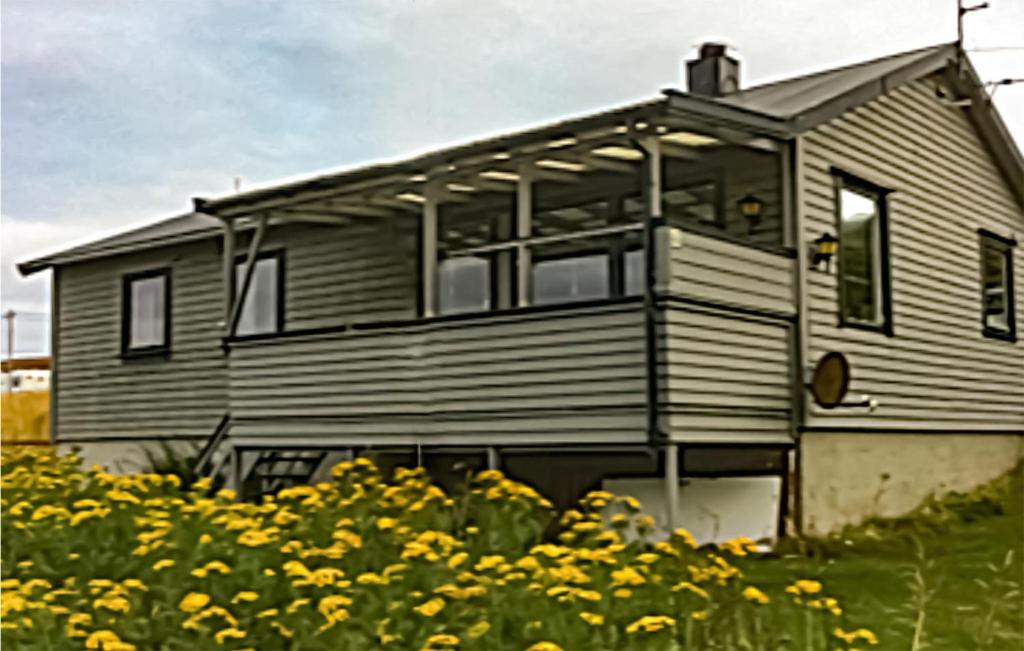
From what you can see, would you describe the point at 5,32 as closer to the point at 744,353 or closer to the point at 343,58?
the point at 343,58

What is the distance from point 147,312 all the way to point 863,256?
31.9ft

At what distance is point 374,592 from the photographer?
225 inches

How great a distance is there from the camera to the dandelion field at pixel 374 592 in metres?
5.11

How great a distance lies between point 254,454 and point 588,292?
394 cm

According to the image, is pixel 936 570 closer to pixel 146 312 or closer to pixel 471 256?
pixel 471 256

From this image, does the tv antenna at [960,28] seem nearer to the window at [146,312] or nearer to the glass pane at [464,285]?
the glass pane at [464,285]

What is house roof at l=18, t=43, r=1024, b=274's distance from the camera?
9.06 metres

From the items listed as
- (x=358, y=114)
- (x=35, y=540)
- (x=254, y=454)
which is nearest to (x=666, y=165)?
(x=358, y=114)

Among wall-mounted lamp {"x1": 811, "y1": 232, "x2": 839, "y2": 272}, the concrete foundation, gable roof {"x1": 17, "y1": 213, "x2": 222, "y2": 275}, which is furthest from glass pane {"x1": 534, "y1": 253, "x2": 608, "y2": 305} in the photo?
gable roof {"x1": 17, "y1": 213, "x2": 222, "y2": 275}

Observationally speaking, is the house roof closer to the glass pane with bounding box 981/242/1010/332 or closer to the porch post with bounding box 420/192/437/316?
the porch post with bounding box 420/192/437/316

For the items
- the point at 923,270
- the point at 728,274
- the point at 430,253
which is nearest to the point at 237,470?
the point at 430,253

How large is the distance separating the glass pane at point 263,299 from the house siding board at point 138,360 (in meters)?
0.87

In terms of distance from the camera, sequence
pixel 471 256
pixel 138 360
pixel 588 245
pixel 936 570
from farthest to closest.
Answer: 1. pixel 138 360
2. pixel 471 256
3. pixel 588 245
4. pixel 936 570

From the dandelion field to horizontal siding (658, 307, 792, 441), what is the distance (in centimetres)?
182
